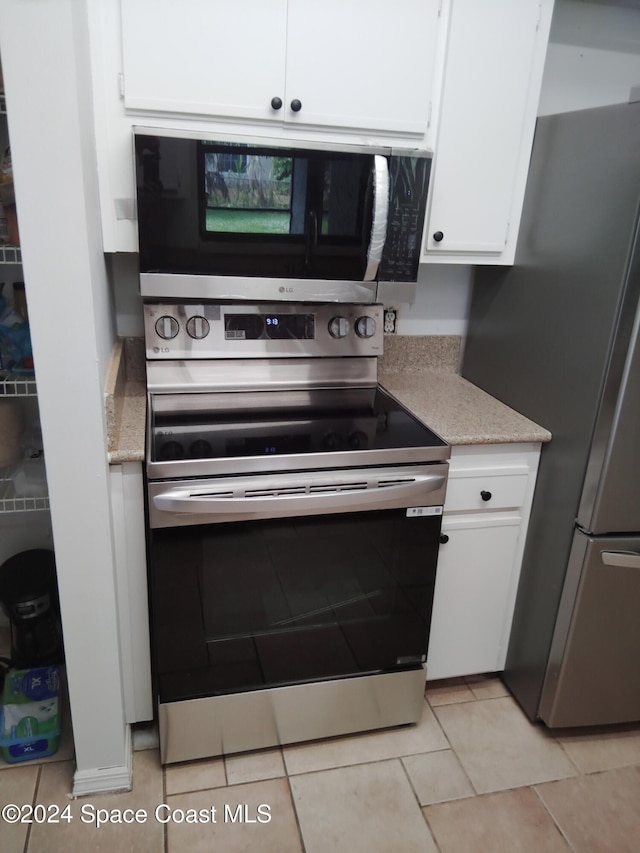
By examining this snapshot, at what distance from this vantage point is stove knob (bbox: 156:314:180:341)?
1.68 meters

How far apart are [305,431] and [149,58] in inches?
37.3

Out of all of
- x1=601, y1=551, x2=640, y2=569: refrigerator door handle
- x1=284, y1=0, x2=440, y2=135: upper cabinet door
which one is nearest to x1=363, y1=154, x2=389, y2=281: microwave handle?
x1=284, y1=0, x2=440, y2=135: upper cabinet door

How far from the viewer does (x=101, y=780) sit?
1521mm

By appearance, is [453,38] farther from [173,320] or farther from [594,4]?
[173,320]

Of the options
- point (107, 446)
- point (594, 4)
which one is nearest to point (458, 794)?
point (107, 446)

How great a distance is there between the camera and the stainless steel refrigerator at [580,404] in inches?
54.5

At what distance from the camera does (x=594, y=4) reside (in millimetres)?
1819

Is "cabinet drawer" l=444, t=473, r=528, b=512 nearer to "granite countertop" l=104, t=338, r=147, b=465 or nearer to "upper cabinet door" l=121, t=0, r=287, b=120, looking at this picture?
"granite countertop" l=104, t=338, r=147, b=465

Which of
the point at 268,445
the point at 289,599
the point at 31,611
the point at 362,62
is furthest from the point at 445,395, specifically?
the point at 31,611

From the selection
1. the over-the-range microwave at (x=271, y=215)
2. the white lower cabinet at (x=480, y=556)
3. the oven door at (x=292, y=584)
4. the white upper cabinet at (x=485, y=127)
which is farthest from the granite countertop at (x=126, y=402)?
the white upper cabinet at (x=485, y=127)

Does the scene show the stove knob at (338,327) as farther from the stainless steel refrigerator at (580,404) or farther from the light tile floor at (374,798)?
the light tile floor at (374,798)

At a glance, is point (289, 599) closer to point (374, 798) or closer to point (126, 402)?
point (374, 798)

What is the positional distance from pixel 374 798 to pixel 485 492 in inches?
33.3

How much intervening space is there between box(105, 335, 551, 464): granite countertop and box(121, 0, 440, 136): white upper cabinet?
A: 2.29ft
